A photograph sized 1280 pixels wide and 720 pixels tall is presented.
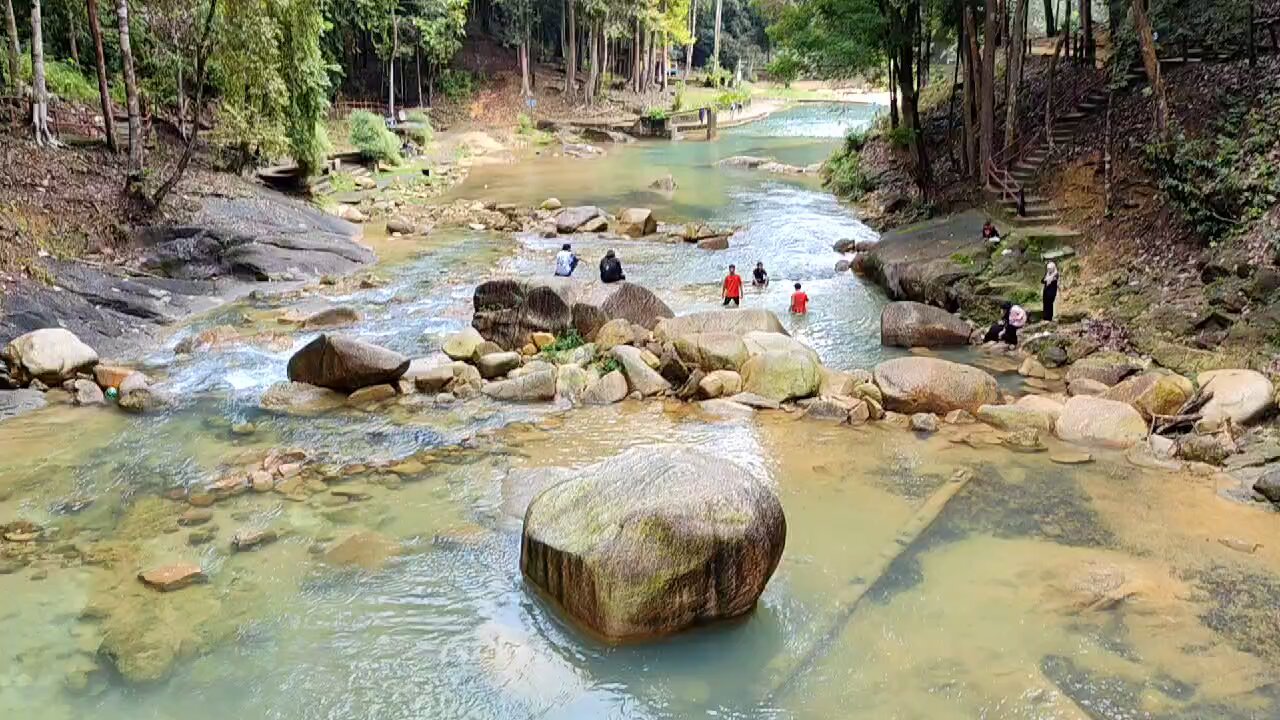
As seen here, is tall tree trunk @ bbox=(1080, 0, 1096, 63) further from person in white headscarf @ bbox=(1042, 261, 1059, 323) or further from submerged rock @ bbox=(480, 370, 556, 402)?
submerged rock @ bbox=(480, 370, 556, 402)

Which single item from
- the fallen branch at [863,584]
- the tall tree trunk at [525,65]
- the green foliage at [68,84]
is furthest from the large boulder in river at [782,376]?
the tall tree trunk at [525,65]

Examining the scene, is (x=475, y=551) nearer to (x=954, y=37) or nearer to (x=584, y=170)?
(x=954, y=37)

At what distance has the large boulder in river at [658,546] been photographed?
24.5 feet

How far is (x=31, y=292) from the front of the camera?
16.0 metres

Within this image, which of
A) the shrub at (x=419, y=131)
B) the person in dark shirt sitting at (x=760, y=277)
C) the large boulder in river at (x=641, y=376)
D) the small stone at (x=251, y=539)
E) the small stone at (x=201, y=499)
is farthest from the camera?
the shrub at (x=419, y=131)

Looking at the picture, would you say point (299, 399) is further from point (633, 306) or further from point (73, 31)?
point (73, 31)

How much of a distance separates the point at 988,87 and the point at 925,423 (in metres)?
12.7

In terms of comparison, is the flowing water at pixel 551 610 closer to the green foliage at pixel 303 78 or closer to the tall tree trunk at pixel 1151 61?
the tall tree trunk at pixel 1151 61

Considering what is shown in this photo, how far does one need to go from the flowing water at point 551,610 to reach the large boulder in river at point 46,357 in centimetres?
130

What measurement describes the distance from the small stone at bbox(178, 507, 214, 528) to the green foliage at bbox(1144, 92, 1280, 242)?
15.9 meters

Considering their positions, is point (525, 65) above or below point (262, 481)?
above

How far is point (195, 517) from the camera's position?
9.82 meters

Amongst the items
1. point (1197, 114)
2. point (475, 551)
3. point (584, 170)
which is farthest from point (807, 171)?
point (475, 551)

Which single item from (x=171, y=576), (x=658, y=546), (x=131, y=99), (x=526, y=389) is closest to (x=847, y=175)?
(x=131, y=99)
